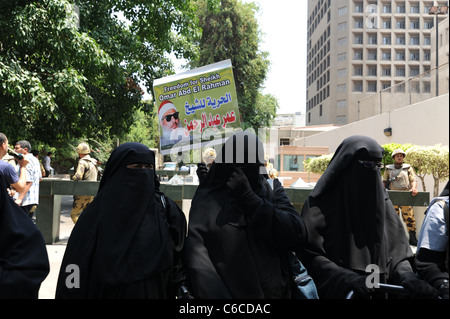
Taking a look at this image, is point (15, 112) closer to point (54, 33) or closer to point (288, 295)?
point (54, 33)

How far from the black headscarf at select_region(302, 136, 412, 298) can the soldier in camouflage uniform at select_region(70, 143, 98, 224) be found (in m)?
5.37

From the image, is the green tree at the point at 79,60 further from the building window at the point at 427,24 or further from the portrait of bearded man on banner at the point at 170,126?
the building window at the point at 427,24

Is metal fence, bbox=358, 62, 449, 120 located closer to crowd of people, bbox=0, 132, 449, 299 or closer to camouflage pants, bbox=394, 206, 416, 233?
camouflage pants, bbox=394, 206, 416, 233

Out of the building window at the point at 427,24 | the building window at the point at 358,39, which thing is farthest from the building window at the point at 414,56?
the building window at the point at 358,39

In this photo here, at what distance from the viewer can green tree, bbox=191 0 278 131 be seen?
82.4 ft

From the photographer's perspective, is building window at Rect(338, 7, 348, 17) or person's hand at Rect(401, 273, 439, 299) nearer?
person's hand at Rect(401, 273, 439, 299)

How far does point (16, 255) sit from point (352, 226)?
1711 millimetres

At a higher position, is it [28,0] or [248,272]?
[28,0]

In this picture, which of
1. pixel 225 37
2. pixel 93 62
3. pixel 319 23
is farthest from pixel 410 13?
pixel 93 62

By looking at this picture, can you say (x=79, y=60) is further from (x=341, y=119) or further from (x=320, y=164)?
(x=341, y=119)

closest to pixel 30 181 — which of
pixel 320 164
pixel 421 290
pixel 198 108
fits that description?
pixel 198 108

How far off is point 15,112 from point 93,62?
5.81ft

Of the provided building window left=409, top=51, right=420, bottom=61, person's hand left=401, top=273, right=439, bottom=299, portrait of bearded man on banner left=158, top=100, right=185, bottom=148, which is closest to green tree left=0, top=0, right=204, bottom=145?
portrait of bearded man on banner left=158, top=100, right=185, bottom=148

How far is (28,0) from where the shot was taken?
27.9ft
